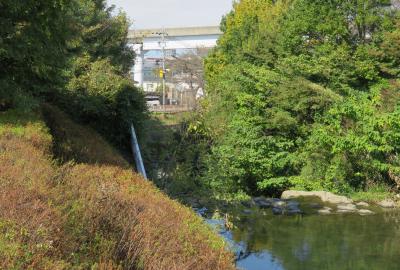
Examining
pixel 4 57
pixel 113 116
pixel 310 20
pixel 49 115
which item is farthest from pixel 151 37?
pixel 4 57

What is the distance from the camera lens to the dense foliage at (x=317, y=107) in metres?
24.2

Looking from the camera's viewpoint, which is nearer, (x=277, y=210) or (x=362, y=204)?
(x=277, y=210)

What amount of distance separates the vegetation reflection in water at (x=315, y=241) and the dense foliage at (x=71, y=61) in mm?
5491

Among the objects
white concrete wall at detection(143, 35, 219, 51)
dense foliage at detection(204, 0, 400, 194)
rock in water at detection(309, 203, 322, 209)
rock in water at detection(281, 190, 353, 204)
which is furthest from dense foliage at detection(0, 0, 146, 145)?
white concrete wall at detection(143, 35, 219, 51)

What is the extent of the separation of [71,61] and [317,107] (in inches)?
501

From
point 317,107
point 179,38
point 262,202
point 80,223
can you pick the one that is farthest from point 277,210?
point 179,38

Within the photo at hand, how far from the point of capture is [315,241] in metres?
16.1

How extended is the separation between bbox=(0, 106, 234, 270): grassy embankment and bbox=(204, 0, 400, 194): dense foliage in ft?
43.6

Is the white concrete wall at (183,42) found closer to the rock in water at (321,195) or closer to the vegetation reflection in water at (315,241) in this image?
the rock in water at (321,195)

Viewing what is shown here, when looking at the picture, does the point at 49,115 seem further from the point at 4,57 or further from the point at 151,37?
the point at 151,37

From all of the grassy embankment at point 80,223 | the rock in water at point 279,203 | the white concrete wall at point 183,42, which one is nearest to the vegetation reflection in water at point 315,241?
the rock in water at point 279,203

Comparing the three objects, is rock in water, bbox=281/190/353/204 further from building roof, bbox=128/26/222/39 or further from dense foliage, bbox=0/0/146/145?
building roof, bbox=128/26/222/39

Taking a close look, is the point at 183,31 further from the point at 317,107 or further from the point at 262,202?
the point at 262,202

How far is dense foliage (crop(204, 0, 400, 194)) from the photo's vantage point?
2416cm
